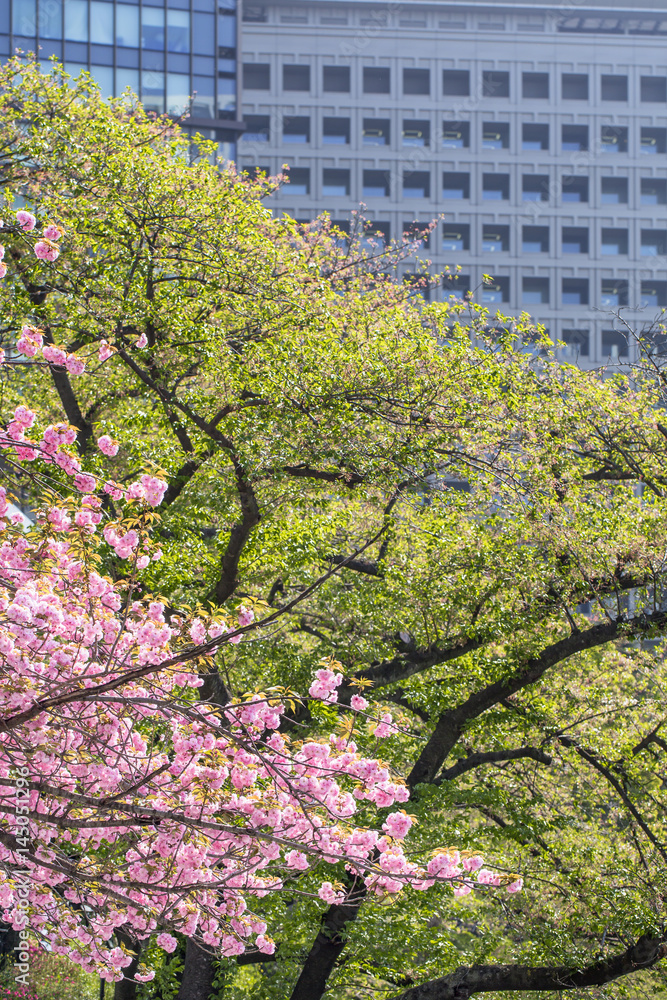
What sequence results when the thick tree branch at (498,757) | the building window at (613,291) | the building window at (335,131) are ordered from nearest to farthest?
the thick tree branch at (498,757) < the building window at (613,291) < the building window at (335,131)

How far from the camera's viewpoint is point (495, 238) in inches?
2141

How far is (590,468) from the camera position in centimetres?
1346

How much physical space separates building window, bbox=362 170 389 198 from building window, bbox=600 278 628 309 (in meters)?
12.7

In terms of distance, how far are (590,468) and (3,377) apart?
8089 mm

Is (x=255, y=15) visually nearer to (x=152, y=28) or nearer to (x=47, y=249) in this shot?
(x=152, y=28)

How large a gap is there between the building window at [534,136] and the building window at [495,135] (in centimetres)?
95

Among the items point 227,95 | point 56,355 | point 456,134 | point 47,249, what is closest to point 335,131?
point 456,134

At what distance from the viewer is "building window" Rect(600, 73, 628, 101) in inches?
2188

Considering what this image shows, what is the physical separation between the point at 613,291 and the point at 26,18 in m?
31.7

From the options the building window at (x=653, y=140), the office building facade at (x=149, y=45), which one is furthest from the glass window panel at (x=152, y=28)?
the building window at (x=653, y=140)

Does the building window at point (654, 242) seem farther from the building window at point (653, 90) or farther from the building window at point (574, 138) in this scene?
the building window at point (653, 90)

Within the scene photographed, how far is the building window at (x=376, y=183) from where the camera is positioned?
54062mm

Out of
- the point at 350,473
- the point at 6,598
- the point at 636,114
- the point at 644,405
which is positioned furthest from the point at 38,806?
the point at 636,114

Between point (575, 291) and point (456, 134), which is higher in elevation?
point (456, 134)
